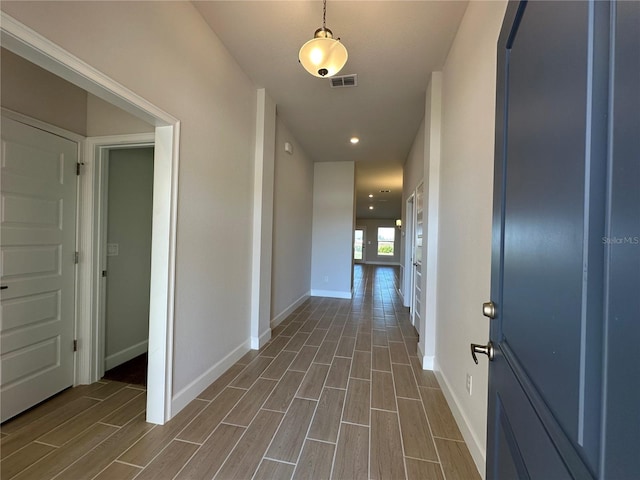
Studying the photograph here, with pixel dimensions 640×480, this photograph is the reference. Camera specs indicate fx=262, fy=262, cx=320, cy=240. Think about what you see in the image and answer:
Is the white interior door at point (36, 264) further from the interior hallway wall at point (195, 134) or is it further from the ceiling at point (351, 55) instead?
the ceiling at point (351, 55)

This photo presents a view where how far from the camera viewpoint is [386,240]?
47.9 feet

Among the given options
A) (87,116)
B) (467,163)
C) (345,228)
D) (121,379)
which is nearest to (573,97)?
(467,163)

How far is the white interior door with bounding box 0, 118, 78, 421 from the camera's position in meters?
1.77

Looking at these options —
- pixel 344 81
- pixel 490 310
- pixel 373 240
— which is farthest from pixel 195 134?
pixel 373 240

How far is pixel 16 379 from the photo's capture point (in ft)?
6.00

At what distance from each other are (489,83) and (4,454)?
3483 millimetres

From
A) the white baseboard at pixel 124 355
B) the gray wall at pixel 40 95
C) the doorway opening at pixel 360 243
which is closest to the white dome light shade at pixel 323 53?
the gray wall at pixel 40 95

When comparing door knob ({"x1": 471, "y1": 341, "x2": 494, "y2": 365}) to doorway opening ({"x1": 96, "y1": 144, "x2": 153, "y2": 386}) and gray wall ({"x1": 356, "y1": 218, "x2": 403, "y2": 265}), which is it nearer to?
doorway opening ({"x1": 96, "y1": 144, "x2": 153, "y2": 386})

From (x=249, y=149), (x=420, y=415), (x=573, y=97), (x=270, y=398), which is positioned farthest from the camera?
(x=249, y=149)

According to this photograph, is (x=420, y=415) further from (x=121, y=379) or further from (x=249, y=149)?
(x=249, y=149)

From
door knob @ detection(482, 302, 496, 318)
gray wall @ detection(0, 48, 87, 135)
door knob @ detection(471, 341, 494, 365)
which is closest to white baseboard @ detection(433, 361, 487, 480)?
door knob @ detection(471, 341, 494, 365)

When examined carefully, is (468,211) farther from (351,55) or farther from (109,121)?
(109,121)

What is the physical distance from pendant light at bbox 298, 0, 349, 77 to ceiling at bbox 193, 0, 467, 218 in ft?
1.79

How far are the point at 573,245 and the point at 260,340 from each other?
309 cm
